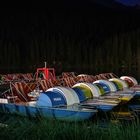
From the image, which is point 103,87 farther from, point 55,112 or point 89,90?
point 55,112

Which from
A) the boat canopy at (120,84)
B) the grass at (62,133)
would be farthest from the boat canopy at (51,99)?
the boat canopy at (120,84)

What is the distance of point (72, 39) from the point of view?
42969 mm

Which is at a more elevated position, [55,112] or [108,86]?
[108,86]

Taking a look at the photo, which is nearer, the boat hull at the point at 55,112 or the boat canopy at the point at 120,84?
the boat hull at the point at 55,112

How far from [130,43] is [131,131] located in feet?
128

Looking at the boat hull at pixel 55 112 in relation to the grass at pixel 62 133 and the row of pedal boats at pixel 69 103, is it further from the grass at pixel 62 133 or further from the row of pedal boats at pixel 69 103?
the grass at pixel 62 133

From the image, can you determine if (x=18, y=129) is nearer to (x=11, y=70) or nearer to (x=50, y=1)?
(x=11, y=70)

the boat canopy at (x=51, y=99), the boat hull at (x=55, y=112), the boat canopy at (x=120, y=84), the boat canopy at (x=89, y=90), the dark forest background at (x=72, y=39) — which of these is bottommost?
the boat hull at (x=55, y=112)

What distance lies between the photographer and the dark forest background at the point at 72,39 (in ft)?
129

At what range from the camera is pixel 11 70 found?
129ft

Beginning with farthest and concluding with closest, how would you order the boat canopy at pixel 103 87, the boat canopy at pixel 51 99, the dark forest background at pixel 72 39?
the dark forest background at pixel 72 39, the boat canopy at pixel 103 87, the boat canopy at pixel 51 99

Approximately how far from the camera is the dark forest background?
3925cm

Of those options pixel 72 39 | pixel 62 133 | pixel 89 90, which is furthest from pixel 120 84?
pixel 72 39

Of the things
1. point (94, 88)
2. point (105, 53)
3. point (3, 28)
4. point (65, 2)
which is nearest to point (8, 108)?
point (94, 88)
